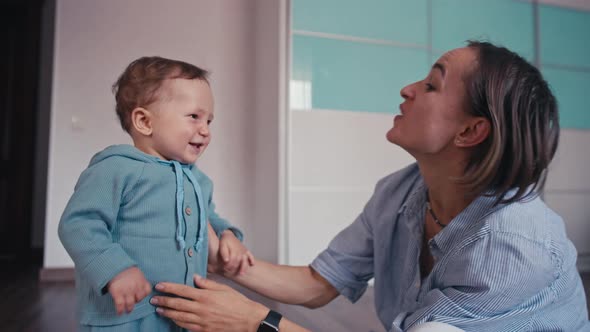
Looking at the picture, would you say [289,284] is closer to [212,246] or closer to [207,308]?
[212,246]

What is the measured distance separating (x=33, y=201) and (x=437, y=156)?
423cm

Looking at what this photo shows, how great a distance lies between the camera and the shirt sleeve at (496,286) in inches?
31.5

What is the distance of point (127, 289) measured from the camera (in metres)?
0.78

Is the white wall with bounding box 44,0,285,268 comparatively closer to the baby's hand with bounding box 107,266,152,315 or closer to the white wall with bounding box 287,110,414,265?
the white wall with bounding box 287,110,414,265

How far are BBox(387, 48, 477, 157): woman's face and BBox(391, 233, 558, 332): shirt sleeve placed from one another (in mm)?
251

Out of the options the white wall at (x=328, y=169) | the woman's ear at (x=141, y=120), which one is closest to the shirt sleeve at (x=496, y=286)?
the woman's ear at (x=141, y=120)

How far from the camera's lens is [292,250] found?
279 centimetres

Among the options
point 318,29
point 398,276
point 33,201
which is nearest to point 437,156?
point 398,276

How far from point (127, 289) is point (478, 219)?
67cm

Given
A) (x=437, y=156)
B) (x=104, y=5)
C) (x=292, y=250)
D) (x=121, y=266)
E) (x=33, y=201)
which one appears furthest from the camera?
(x=33, y=201)

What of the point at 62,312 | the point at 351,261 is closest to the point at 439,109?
the point at 351,261

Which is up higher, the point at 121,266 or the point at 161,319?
the point at 121,266

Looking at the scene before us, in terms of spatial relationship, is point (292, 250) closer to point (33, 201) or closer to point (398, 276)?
point (398, 276)

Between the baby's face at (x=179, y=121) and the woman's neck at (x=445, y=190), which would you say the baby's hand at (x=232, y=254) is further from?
the woman's neck at (x=445, y=190)
